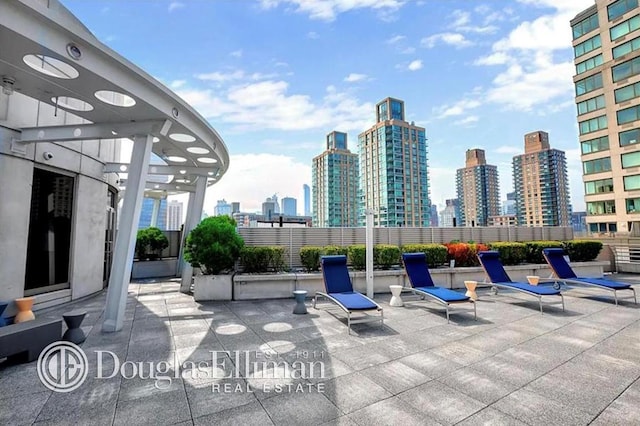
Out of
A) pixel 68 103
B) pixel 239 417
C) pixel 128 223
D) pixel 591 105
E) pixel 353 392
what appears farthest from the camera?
pixel 591 105

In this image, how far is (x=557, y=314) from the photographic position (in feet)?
22.0

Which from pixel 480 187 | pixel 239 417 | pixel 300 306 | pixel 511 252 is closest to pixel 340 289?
pixel 300 306

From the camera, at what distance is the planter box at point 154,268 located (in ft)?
45.6

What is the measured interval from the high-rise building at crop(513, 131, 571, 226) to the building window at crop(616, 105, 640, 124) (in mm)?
74949

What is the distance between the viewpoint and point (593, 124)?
34.4m

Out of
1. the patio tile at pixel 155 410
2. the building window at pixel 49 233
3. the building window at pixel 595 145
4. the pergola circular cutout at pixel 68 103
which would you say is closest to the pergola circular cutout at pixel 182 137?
the pergola circular cutout at pixel 68 103

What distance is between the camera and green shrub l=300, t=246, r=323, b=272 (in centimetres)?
967

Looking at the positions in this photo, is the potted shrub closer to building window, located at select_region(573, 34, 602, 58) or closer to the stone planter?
the stone planter

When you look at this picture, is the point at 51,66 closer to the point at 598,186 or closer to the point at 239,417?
the point at 239,417

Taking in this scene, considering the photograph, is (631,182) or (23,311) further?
(631,182)

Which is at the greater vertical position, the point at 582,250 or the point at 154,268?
the point at 582,250

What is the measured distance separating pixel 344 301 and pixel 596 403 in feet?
13.0

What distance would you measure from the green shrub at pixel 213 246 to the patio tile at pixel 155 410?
212 inches

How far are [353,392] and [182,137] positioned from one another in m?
6.91
